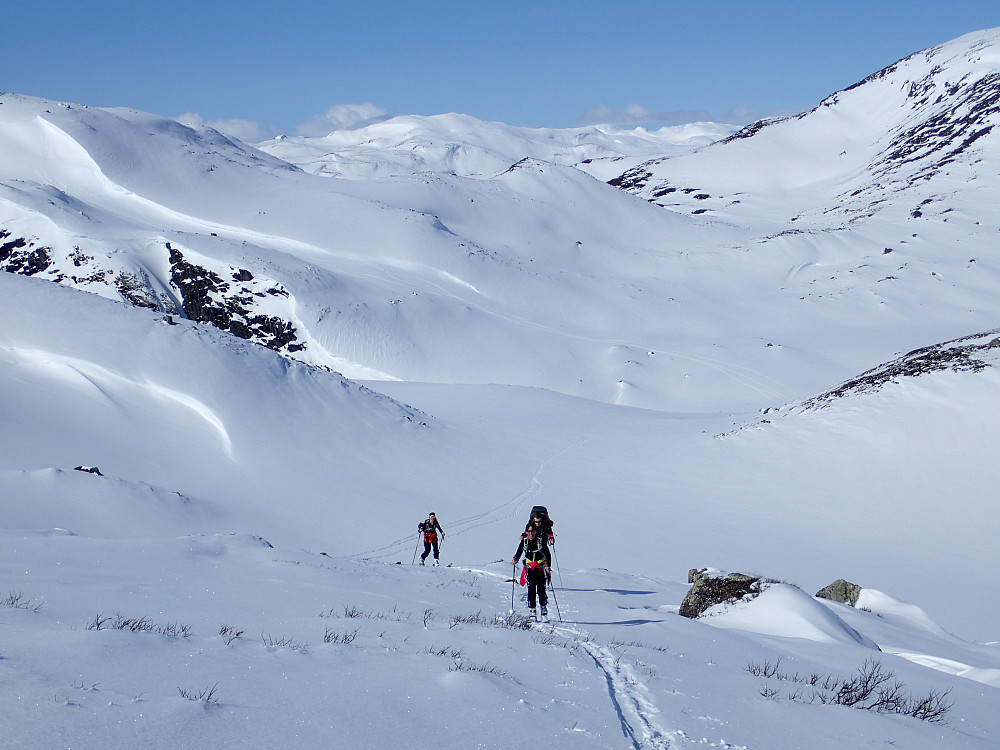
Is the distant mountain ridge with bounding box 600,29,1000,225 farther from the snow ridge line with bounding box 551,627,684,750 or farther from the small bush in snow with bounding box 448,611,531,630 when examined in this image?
the snow ridge line with bounding box 551,627,684,750

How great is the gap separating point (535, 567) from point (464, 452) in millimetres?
16078

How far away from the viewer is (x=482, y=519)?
20062 millimetres

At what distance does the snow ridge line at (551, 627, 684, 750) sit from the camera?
473cm

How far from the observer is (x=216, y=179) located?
59969 millimetres

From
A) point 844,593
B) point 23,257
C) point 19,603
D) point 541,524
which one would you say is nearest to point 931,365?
point 844,593

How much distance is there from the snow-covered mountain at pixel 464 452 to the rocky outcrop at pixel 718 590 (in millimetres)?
442

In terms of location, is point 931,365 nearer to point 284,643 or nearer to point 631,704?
point 631,704

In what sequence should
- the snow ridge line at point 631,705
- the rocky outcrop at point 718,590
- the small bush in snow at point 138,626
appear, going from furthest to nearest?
the rocky outcrop at point 718,590 → the small bush in snow at point 138,626 → the snow ridge line at point 631,705

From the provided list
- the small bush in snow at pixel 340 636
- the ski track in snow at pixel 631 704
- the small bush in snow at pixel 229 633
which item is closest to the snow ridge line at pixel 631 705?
the ski track in snow at pixel 631 704

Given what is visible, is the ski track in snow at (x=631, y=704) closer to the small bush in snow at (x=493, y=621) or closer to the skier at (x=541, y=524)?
the small bush in snow at (x=493, y=621)

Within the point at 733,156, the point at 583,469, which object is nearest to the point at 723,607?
the point at 583,469

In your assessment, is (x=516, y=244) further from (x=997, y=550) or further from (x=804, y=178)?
(x=804, y=178)

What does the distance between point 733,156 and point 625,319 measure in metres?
86.4

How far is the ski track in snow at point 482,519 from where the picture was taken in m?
17.2
